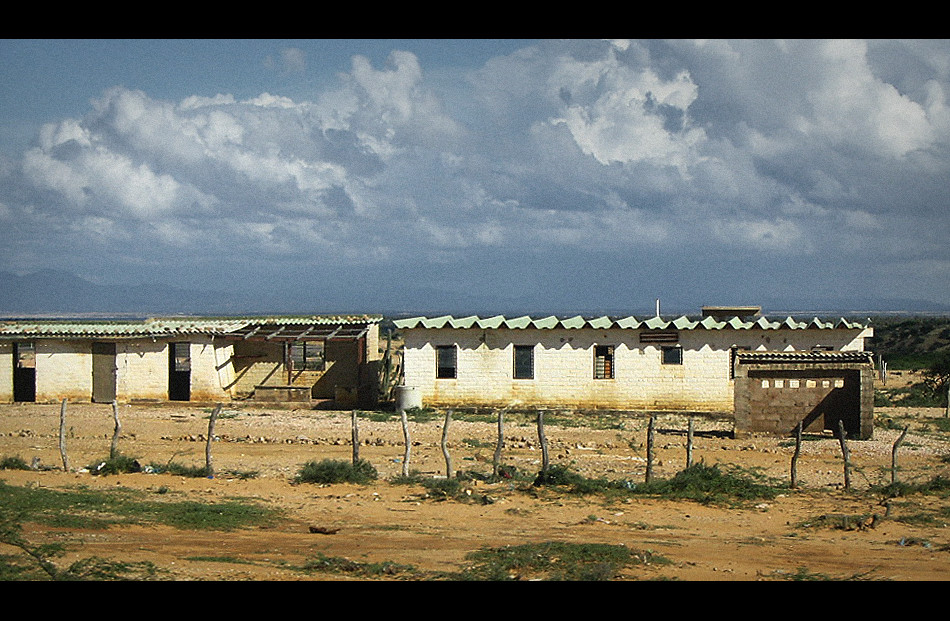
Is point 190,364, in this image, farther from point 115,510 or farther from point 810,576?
point 810,576

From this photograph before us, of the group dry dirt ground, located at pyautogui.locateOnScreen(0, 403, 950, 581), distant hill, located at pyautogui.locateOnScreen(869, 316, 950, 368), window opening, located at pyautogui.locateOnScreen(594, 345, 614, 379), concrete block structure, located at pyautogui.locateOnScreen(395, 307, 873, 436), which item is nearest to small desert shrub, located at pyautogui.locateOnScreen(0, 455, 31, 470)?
dry dirt ground, located at pyautogui.locateOnScreen(0, 403, 950, 581)

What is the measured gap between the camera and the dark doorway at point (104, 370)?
30.7m

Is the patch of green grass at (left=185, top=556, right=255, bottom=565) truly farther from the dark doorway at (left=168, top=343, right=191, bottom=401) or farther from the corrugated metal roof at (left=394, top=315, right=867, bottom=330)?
the dark doorway at (left=168, top=343, right=191, bottom=401)

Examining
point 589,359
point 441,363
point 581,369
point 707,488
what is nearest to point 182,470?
point 707,488

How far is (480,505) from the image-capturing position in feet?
49.1

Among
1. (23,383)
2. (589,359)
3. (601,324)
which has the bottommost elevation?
(23,383)

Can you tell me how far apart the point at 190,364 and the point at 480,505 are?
61.4 ft

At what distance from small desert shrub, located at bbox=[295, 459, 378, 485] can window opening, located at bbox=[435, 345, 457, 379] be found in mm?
11234

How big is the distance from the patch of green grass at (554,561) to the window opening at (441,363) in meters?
16.9

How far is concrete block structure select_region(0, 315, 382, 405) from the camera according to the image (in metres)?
30.5

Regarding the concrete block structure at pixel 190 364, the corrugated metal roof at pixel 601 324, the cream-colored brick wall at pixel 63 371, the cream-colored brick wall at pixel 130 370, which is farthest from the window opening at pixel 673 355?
the cream-colored brick wall at pixel 63 371

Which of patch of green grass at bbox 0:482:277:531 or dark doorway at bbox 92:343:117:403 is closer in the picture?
patch of green grass at bbox 0:482:277:531

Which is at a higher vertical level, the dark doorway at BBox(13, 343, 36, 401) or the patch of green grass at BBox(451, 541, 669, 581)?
the dark doorway at BBox(13, 343, 36, 401)
